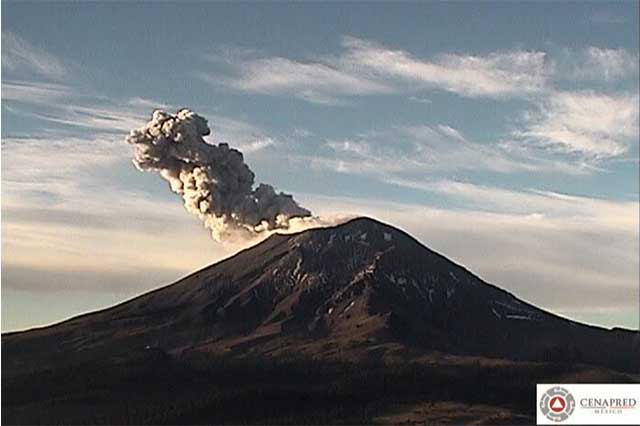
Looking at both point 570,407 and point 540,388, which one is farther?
point 540,388

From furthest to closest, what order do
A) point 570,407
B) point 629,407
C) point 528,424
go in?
point 528,424 → point 629,407 → point 570,407

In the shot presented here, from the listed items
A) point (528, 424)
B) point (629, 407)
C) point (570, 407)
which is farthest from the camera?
point (528, 424)

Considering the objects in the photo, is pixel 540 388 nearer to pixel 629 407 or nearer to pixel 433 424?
→ pixel 629 407

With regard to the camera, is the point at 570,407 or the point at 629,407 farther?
the point at 629,407

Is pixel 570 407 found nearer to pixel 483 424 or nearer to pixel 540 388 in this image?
pixel 540 388

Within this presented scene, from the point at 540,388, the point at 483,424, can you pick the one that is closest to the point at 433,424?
the point at 483,424

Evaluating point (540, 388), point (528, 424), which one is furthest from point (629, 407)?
point (528, 424)
